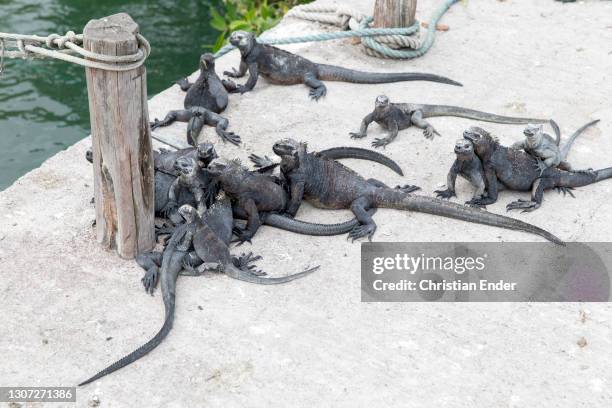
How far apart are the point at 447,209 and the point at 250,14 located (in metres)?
5.55

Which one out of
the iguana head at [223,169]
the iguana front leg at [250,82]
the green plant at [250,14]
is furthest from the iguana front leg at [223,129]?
the green plant at [250,14]

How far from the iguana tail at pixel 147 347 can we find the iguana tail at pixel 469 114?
3024 mm

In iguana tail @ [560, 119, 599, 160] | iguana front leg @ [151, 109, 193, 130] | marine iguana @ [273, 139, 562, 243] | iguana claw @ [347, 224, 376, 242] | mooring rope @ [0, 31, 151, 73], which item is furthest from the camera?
iguana front leg @ [151, 109, 193, 130]

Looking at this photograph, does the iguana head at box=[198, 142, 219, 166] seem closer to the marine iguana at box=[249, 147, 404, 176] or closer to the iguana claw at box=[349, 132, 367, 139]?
the marine iguana at box=[249, 147, 404, 176]

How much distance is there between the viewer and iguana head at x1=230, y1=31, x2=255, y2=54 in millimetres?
6738

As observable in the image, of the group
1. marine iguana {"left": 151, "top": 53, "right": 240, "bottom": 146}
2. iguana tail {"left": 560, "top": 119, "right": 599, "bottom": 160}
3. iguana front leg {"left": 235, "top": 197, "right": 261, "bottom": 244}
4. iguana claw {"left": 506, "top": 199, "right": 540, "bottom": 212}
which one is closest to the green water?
marine iguana {"left": 151, "top": 53, "right": 240, "bottom": 146}

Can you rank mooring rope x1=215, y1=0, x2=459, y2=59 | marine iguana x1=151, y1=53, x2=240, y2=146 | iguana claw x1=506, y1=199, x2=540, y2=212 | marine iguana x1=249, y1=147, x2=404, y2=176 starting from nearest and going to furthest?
iguana claw x1=506, y1=199, x2=540, y2=212 < marine iguana x1=249, y1=147, x2=404, y2=176 < marine iguana x1=151, y1=53, x2=240, y2=146 < mooring rope x1=215, y1=0, x2=459, y2=59

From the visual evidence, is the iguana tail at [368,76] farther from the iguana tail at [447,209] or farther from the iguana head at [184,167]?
the iguana head at [184,167]

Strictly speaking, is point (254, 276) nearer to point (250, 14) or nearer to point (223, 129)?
point (223, 129)

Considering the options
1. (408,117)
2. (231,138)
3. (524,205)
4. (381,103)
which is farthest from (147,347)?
(408,117)

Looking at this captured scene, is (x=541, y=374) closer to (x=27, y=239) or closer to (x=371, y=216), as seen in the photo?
(x=371, y=216)

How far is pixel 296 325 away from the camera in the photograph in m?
4.12

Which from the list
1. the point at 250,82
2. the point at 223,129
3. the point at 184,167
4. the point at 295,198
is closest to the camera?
the point at 184,167

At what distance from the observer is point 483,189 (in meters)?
5.18
